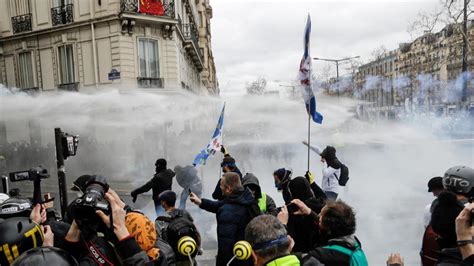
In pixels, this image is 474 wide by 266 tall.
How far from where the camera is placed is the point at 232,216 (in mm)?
3773

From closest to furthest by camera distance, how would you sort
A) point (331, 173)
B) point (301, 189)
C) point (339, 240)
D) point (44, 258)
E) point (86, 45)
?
1. point (44, 258)
2. point (339, 240)
3. point (301, 189)
4. point (331, 173)
5. point (86, 45)

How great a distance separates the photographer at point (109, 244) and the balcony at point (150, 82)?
16093 mm

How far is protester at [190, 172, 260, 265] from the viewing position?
377 centimetres

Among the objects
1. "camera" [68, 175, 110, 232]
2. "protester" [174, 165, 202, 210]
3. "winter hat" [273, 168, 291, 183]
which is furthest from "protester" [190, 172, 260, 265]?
"protester" [174, 165, 202, 210]

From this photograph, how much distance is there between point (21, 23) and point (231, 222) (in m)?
19.8

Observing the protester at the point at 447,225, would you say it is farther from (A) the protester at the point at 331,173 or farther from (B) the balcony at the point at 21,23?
(B) the balcony at the point at 21,23

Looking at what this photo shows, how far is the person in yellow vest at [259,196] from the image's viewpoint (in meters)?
4.46

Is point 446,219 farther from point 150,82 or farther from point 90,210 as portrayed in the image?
point 150,82

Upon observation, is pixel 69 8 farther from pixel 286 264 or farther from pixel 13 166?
pixel 286 264

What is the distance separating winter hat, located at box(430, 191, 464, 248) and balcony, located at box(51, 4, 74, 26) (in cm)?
1864

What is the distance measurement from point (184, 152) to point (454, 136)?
14198mm

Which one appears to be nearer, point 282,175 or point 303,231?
point 303,231

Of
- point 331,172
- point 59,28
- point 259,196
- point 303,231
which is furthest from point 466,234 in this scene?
point 59,28

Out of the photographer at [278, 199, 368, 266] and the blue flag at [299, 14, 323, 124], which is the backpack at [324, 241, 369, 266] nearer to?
the photographer at [278, 199, 368, 266]
